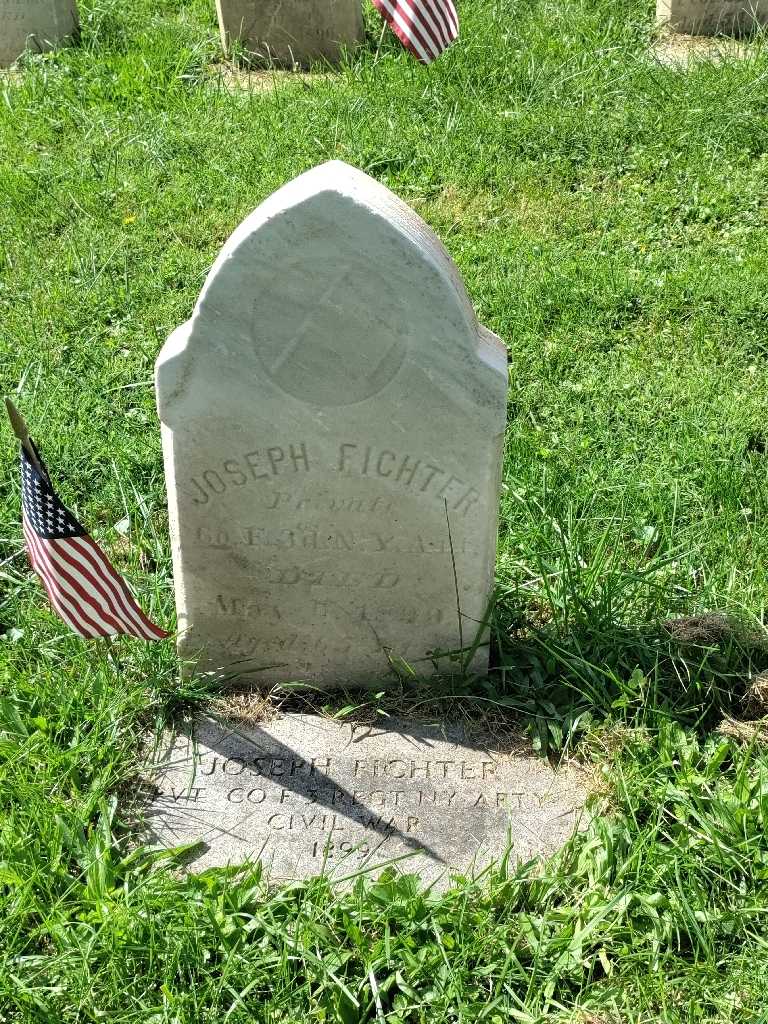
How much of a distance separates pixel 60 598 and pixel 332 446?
0.76 m

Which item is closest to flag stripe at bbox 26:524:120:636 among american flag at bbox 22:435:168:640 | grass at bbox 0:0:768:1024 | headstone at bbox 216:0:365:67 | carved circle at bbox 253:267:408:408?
american flag at bbox 22:435:168:640

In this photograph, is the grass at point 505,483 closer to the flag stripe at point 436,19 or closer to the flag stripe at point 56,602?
the flag stripe at point 56,602

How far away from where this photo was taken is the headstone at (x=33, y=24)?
6.66 m

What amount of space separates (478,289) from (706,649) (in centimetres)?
222

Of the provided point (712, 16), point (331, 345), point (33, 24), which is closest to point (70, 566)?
point (331, 345)

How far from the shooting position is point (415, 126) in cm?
588

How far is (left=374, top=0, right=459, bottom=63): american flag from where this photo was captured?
542cm

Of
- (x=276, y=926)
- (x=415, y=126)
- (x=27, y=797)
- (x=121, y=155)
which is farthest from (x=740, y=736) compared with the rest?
(x=121, y=155)

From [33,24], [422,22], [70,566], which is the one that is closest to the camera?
[70,566]

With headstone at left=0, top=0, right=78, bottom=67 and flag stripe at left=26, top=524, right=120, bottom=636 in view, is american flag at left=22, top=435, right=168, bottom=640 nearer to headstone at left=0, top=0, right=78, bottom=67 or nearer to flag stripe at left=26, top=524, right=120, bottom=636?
flag stripe at left=26, top=524, right=120, bottom=636

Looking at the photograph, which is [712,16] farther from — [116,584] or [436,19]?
[116,584]

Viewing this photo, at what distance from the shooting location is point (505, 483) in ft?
12.8

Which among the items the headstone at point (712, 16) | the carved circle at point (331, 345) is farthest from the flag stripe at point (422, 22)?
the carved circle at point (331, 345)

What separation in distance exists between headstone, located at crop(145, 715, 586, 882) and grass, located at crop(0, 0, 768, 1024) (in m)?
0.10
